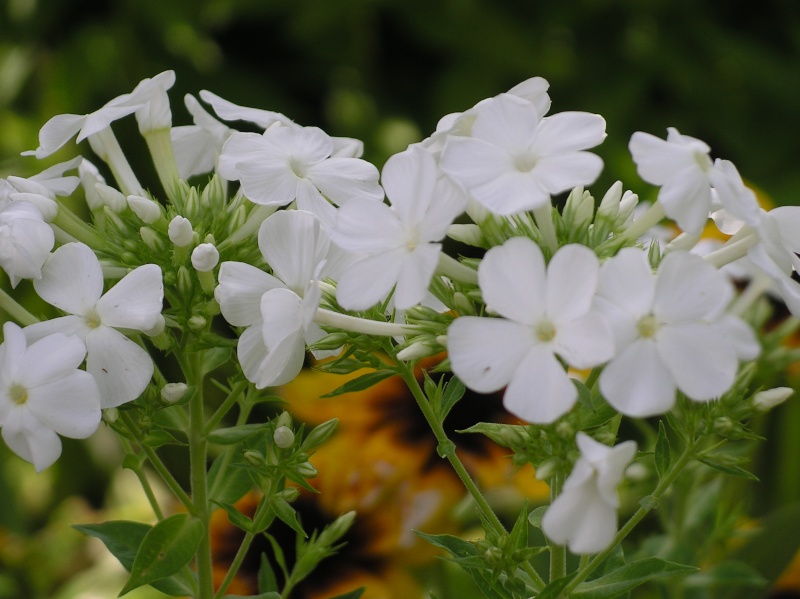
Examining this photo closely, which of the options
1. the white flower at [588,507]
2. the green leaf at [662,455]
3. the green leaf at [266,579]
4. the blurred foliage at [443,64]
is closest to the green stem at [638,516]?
the green leaf at [662,455]

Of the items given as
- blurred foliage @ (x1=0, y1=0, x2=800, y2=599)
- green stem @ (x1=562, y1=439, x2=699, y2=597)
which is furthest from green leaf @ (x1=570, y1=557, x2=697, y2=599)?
blurred foliage @ (x1=0, y1=0, x2=800, y2=599)

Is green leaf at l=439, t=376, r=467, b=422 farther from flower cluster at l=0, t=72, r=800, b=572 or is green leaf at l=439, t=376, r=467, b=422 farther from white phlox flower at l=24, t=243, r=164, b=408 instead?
white phlox flower at l=24, t=243, r=164, b=408

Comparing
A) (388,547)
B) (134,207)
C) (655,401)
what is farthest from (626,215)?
(388,547)

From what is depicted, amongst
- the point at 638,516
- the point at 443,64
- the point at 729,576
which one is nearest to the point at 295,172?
the point at 638,516

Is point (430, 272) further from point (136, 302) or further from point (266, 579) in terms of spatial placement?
point (266, 579)

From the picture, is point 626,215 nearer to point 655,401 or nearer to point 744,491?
point 655,401

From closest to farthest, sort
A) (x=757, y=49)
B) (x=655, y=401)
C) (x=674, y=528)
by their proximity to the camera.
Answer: (x=655, y=401)
(x=674, y=528)
(x=757, y=49)

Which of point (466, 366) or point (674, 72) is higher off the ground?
point (466, 366)
